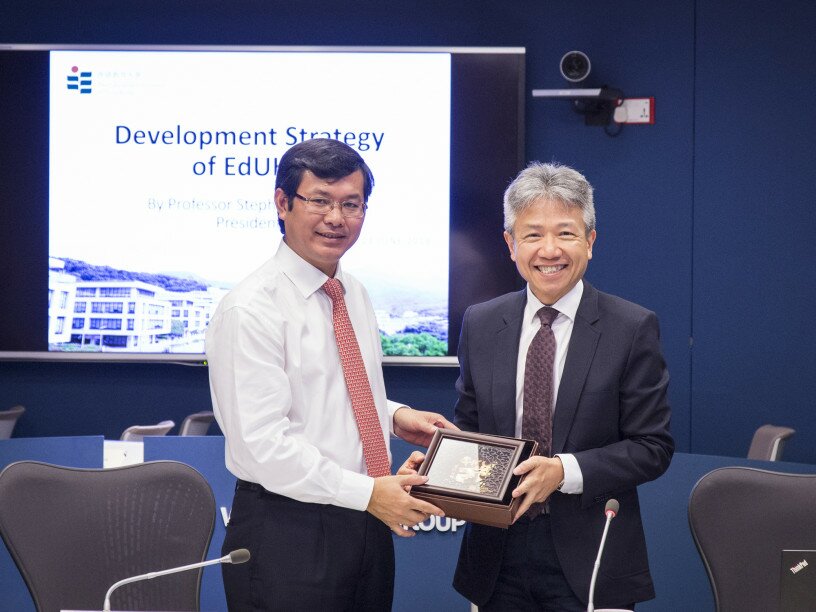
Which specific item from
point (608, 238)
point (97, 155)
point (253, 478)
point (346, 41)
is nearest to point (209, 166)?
point (97, 155)

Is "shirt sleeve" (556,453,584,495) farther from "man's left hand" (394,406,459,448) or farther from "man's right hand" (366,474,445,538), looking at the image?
"man's left hand" (394,406,459,448)

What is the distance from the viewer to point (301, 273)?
7.93 feet

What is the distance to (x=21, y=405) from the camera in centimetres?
577

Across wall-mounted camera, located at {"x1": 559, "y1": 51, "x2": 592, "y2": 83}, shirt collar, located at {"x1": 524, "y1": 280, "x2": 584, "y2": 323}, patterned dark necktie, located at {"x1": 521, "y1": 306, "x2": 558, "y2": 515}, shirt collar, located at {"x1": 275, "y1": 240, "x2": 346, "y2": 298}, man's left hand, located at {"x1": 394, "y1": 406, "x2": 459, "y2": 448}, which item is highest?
wall-mounted camera, located at {"x1": 559, "y1": 51, "x2": 592, "y2": 83}

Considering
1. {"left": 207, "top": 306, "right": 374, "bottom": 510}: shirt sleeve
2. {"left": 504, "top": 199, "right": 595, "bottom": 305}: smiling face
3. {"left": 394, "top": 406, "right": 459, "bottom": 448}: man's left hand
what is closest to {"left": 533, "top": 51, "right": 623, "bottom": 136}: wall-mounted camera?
{"left": 394, "top": 406, "right": 459, "bottom": 448}: man's left hand

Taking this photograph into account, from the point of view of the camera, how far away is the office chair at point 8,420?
534cm

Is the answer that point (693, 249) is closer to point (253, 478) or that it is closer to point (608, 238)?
point (608, 238)

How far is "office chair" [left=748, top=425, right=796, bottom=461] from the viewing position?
14.4ft

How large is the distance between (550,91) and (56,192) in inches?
109

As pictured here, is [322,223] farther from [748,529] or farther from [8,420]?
[8,420]

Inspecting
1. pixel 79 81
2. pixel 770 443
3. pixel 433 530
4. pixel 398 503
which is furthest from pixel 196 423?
pixel 398 503

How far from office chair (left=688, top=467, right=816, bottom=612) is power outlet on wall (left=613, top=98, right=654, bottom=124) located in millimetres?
3296

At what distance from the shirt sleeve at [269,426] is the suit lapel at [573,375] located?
45 cm

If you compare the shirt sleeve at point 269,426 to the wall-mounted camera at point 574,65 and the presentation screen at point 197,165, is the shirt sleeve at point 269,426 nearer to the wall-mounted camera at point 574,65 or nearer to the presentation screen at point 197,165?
the presentation screen at point 197,165
